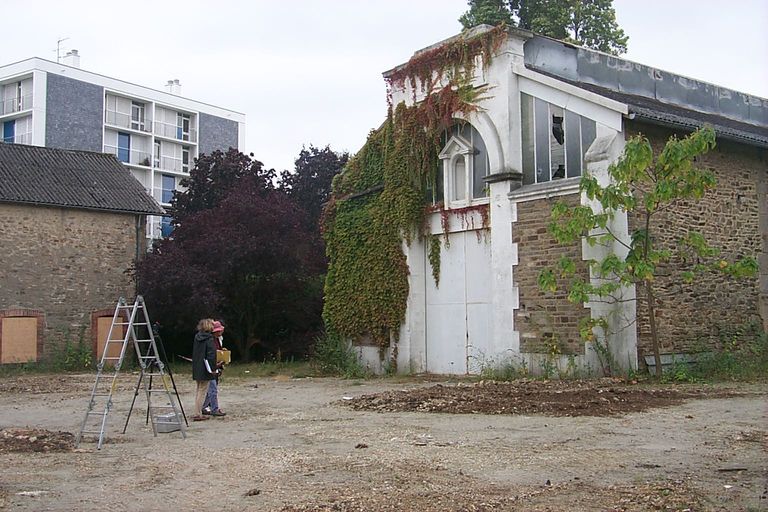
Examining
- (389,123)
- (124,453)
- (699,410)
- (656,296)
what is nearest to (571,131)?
(656,296)

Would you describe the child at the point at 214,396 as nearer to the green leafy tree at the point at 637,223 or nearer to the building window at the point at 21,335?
the green leafy tree at the point at 637,223

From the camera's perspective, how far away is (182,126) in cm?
6062

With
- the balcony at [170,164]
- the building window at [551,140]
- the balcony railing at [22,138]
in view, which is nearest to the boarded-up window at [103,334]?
the building window at [551,140]

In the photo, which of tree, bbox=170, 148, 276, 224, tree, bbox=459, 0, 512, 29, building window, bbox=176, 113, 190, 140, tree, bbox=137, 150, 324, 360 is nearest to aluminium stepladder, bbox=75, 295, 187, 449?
tree, bbox=137, 150, 324, 360

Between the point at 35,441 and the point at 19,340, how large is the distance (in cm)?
1696

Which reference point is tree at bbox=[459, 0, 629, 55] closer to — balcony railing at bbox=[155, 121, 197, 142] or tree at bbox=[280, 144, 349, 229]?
tree at bbox=[280, 144, 349, 229]

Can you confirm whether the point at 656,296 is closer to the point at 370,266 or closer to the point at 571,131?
the point at 571,131

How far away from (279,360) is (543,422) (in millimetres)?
17115

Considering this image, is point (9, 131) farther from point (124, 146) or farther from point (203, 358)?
point (203, 358)

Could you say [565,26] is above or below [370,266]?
above

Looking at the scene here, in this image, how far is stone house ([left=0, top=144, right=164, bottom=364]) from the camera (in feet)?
82.7

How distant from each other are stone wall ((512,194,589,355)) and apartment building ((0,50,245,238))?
33898mm

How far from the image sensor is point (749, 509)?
5809 mm

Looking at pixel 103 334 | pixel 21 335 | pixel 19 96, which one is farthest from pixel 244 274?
pixel 19 96
